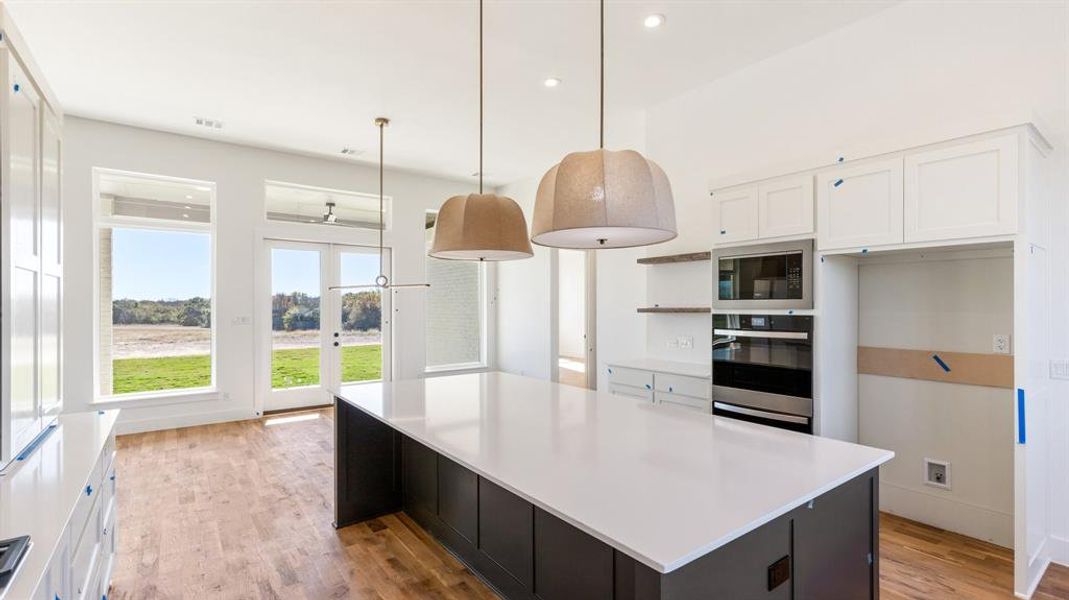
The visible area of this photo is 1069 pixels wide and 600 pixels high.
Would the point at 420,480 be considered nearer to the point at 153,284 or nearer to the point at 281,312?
the point at 281,312

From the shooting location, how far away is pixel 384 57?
3898 mm

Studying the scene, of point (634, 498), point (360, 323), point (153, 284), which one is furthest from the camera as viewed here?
point (360, 323)

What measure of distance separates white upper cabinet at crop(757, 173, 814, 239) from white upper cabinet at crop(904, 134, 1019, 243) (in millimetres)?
530

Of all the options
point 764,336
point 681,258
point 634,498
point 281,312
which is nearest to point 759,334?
point 764,336

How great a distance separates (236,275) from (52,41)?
2772 mm

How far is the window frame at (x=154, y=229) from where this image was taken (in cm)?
520

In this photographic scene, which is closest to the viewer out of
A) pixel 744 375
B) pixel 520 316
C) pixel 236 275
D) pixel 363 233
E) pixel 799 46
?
pixel 744 375

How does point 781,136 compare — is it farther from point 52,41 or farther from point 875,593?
point 52,41

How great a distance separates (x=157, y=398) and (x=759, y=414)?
597 centimetres

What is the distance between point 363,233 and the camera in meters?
6.88

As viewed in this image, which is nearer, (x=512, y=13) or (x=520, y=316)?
(x=512, y=13)

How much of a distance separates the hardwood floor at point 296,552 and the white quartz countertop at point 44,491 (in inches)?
34.8

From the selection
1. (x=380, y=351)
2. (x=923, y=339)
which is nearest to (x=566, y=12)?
(x=923, y=339)

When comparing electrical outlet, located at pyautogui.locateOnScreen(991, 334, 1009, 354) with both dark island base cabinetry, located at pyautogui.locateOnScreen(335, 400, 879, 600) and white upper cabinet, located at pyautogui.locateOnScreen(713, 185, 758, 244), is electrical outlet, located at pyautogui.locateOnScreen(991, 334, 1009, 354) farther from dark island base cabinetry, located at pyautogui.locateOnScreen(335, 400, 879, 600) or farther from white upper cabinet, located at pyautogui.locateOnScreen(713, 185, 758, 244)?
dark island base cabinetry, located at pyautogui.locateOnScreen(335, 400, 879, 600)
